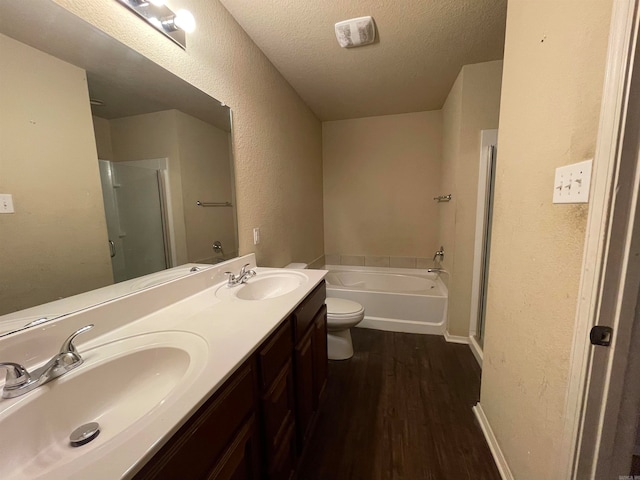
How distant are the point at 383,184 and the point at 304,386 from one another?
254 centimetres

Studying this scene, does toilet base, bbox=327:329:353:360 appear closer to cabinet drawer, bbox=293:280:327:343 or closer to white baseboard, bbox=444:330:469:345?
cabinet drawer, bbox=293:280:327:343

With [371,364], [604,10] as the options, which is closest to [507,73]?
[604,10]

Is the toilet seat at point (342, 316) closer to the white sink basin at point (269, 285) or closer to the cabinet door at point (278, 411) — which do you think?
the white sink basin at point (269, 285)

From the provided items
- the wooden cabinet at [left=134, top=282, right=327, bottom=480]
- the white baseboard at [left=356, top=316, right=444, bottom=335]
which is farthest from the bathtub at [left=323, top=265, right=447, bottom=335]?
the wooden cabinet at [left=134, top=282, right=327, bottom=480]

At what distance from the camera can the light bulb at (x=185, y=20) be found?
113 cm

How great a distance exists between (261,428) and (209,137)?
1364 mm

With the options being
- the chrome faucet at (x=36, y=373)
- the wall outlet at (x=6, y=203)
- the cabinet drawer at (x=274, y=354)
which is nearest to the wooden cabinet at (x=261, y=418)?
the cabinet drawer at (x=274, y=354)

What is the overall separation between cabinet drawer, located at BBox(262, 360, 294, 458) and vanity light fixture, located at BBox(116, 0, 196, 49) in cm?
149

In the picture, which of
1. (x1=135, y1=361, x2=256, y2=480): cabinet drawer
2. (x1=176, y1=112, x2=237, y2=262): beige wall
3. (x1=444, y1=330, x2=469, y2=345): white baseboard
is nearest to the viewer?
(x1=135, y1=361, x2=256, y2=480): cabinet drawer

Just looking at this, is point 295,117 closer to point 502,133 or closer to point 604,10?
point 502,133

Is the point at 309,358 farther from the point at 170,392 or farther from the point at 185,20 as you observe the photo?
the point at 185,20

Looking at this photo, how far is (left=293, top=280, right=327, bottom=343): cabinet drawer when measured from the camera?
112 cm

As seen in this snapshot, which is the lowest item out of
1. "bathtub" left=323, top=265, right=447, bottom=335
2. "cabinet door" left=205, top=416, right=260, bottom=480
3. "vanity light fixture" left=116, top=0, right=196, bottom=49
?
"bathtub" left=323, top=265, right=447, bottom=335

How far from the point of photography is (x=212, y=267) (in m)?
1.37
